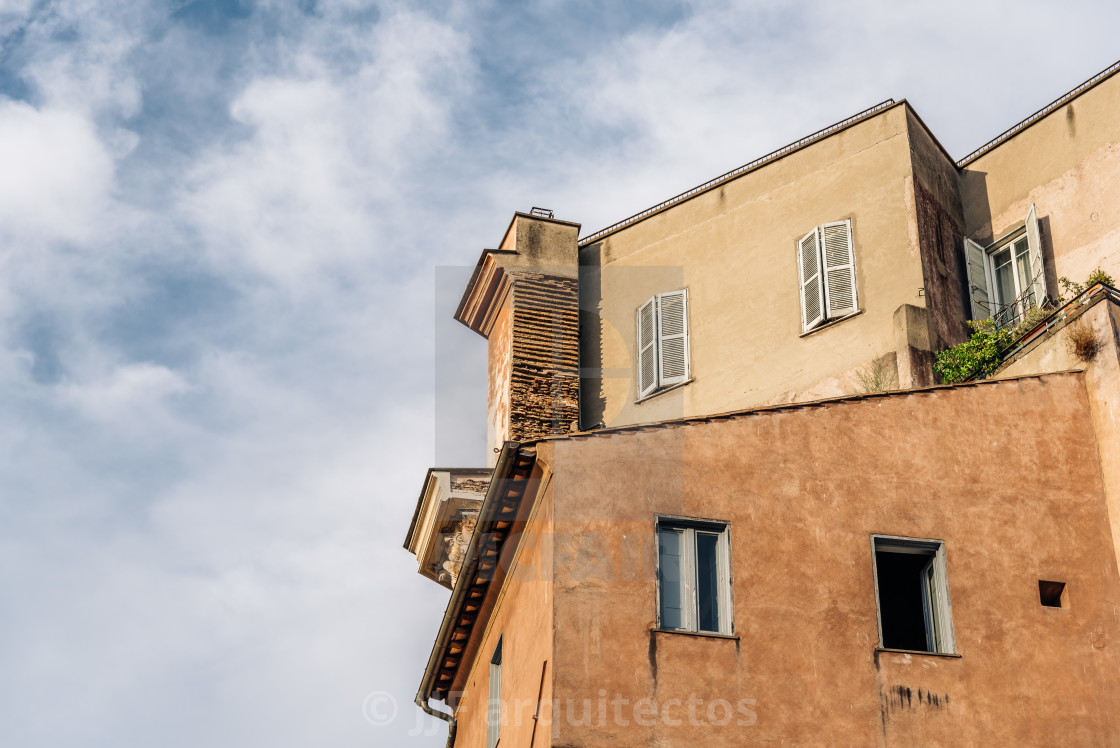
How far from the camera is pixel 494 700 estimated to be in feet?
47.7

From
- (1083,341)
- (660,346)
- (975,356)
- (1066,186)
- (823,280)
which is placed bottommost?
(1083,341)

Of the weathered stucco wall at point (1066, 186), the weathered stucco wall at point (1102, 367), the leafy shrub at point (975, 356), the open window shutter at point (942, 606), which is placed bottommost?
the open window shutter at point (942, 606)

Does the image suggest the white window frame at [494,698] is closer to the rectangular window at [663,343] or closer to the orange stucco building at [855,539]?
the orange stucco building at [855,539]

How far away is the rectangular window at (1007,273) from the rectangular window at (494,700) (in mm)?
7526

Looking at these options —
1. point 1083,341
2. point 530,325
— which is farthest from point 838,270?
point 530,325

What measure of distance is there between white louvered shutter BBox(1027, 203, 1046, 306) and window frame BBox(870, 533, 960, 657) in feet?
17.6

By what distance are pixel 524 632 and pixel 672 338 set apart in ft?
23.3

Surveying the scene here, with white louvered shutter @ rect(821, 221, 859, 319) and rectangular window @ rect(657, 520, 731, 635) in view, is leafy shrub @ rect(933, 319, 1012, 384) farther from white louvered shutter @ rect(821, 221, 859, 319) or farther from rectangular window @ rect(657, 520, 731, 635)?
rectangular window @ rect(657, 520, 731, 635)

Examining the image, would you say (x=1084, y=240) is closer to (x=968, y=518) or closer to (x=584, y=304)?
(x=968, y=518)

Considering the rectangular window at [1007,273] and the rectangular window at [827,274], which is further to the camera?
the rectangular window at [827,274]

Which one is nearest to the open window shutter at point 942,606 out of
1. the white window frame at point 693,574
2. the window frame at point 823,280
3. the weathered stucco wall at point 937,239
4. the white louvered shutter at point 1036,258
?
the white window frame at point 693,574

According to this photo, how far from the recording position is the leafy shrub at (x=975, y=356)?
51.0 feet

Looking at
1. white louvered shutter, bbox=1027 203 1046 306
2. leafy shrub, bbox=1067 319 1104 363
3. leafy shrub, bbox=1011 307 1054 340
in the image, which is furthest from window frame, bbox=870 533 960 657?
white louvered shutter, bbox=1027 203 1046 306

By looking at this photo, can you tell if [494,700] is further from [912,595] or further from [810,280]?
[810,280]
